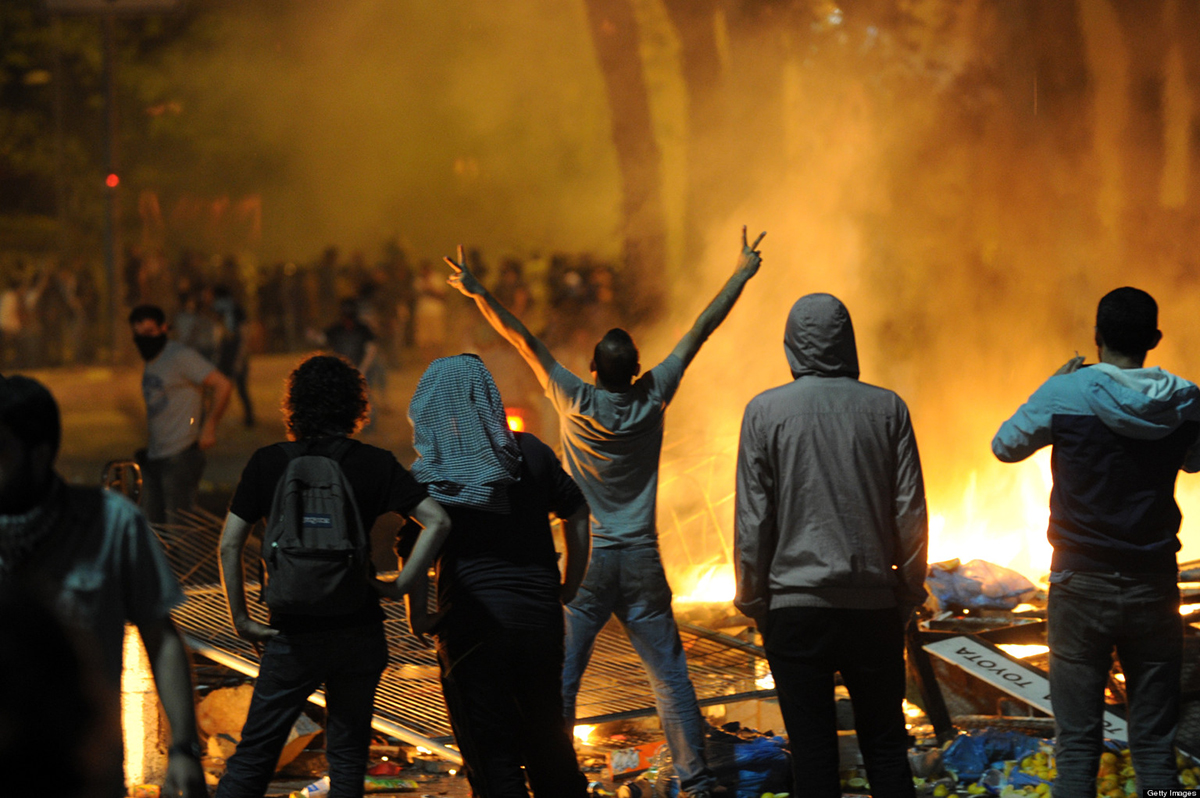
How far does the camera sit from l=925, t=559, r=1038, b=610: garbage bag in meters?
5.91

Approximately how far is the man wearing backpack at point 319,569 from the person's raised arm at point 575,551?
451 mm

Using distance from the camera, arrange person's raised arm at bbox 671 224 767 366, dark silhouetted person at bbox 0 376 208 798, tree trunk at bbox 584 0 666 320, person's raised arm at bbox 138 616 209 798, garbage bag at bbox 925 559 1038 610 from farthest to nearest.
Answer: tree trunk at bbox 584 0 666 320
garbage bag at bbox 925 559 1038 610
person's raised arm at bbox 671 224 767 366
person's raised arm at bbox 138 616 209 798
dark silhouetted person at bbox 0 376 208 798

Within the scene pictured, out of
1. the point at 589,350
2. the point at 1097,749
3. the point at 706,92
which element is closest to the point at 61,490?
the point at 1097,749

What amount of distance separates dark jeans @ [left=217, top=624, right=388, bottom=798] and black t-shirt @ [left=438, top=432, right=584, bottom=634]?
0.24 meters

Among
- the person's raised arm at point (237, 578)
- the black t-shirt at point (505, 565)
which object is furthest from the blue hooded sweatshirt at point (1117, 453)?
the person's raised arm at point (237, 578)

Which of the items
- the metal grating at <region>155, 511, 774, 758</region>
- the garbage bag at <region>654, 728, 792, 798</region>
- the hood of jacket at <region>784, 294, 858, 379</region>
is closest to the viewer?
the hood of jacket at <region>784, 294, 858, 379</region>

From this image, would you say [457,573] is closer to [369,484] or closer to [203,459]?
[369,484]

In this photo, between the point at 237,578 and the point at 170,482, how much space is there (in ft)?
15.2

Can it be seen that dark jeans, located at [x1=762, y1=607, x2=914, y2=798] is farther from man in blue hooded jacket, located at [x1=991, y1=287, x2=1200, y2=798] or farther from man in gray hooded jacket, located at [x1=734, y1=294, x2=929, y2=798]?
man in blue hooded jacket, located at [x1=991, y1=287, x2=1200, y2=798]

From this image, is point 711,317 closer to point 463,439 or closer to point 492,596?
point 463,439

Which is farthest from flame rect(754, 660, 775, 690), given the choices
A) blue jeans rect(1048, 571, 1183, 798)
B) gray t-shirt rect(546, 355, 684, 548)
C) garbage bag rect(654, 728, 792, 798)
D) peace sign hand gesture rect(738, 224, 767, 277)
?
blue jeans rect(1048, 571, 1183, 798)

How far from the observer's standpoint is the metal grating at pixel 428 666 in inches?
181

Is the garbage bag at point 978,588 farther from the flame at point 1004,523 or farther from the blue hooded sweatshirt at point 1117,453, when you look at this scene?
the blue hooded sweatshirt at point 1117,453

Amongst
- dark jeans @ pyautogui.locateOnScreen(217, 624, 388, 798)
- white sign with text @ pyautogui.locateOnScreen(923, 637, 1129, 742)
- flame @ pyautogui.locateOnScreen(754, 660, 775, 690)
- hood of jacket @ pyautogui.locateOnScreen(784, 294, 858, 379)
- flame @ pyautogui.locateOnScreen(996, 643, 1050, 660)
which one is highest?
hood of jacket @ pyautogui.locateOnScreen(784, 294, 858, 379)
